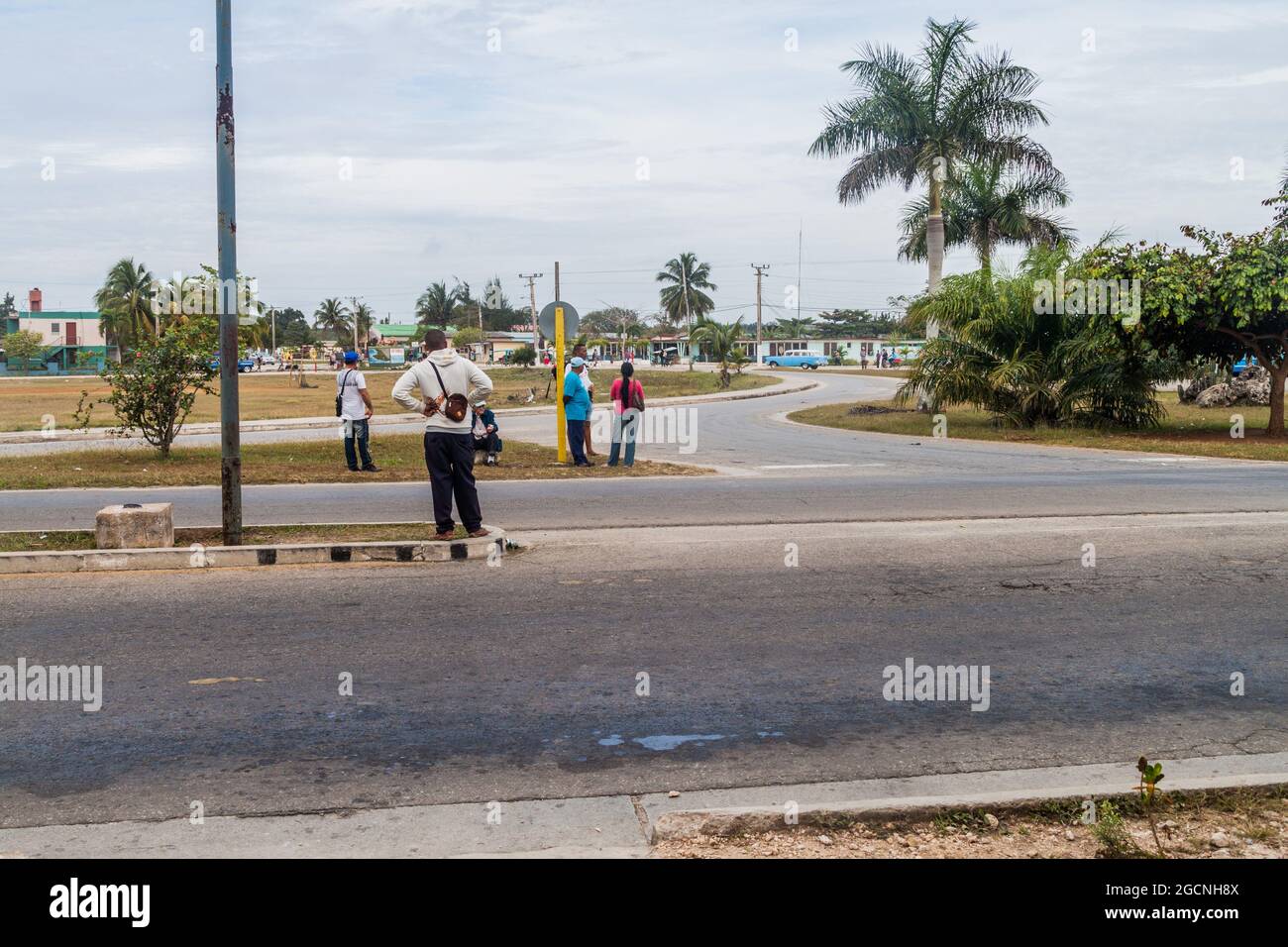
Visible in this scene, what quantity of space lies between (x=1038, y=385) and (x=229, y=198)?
70.6 ft

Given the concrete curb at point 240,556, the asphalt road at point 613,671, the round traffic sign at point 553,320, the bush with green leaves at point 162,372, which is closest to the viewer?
the asphalt road at point 613,671

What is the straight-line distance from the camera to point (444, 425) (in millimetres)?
10242

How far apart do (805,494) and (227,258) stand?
307 inches

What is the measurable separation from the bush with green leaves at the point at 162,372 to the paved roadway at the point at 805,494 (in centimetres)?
303

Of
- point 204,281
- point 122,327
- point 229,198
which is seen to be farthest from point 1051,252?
point 122,327

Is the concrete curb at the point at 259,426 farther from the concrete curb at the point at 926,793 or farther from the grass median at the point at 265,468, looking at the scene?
the concrete curb at the point at 926,793

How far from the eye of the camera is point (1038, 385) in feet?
90.4

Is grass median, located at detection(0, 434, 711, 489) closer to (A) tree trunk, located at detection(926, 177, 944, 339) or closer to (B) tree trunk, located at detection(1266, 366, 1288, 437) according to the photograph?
(B) tree trunk, located at detection(1266, 366, 1288, 437)

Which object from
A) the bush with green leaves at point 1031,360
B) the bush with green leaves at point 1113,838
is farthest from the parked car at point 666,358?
the bush with green leaves at point 1113,838

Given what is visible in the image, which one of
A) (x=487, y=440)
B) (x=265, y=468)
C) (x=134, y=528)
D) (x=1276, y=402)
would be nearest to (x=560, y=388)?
(x=487, y=440)

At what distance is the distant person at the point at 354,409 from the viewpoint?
1738cm

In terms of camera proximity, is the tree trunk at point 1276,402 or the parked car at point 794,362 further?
the parked car at point 794,362
